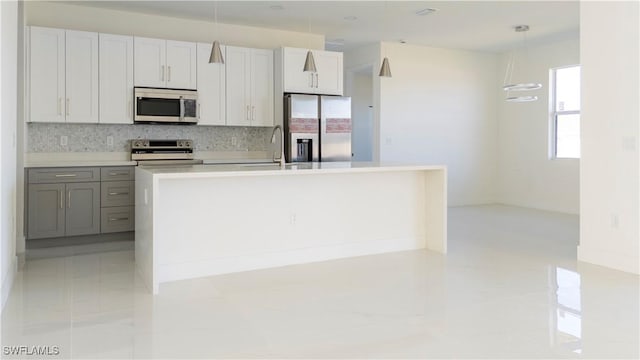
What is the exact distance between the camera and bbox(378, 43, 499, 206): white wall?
8.48 meters

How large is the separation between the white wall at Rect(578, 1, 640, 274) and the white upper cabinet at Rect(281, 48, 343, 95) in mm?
3198

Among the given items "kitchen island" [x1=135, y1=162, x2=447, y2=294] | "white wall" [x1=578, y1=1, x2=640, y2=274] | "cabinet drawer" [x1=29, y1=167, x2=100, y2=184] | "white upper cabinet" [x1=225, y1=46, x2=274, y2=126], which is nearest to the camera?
"kitchen island" [x1=135, y1=162, x2=447, y2=294]

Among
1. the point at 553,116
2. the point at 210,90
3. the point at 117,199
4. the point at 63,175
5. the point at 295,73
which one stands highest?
the point at 295,73

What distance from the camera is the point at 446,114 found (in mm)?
9008

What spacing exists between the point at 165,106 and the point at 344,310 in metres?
3.79

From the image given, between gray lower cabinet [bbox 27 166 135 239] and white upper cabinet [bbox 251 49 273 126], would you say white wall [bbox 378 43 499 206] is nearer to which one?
white upper cabinet [bbox 251 49 273 126]

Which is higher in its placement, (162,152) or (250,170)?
(162,152)

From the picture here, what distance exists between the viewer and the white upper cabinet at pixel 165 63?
6012 millimetres

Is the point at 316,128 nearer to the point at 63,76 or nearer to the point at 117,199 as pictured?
the point at 117,199

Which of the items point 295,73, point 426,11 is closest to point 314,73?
point 295,73

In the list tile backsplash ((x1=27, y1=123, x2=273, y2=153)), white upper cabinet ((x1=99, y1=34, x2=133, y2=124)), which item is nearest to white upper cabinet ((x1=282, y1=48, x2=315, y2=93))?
tile backsplash ((x1=27, y1=123, x2=273, y2=153))

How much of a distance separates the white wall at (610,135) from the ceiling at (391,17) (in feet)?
5.22

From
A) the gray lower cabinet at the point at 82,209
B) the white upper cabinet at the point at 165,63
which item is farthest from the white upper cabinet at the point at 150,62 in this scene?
the gray lower cabinet at the point at 82,209

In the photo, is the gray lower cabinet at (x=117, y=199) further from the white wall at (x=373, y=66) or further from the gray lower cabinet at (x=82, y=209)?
the white wall at (x=373, y=66)
